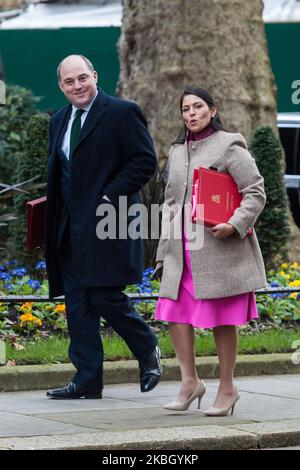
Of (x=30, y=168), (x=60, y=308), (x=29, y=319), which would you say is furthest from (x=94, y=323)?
(x=30, y=168)

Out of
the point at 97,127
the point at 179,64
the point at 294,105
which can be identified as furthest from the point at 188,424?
the point at 294,105

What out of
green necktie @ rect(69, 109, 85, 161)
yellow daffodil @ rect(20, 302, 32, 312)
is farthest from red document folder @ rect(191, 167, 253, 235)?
yellow daffodil @ rect(20, 302, 32, 312)

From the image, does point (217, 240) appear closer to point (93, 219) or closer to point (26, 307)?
point (93, 219)

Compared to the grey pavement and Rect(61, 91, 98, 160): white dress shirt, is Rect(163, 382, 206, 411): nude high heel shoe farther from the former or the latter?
Rect(61, 91, 98, 160): white dress shirt

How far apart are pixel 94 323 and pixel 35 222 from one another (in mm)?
751

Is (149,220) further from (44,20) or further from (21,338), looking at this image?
(44,20)

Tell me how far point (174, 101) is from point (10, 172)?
7.47 ft

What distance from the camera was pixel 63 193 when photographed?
8.32 metres

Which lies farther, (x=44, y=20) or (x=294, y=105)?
(x=44, y=20)

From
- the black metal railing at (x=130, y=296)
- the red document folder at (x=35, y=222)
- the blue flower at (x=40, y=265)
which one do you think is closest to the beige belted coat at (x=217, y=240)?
the red document folder at (x=35, y=222)

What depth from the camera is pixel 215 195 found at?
7.54 meters

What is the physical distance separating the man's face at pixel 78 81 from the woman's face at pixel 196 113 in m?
0.77

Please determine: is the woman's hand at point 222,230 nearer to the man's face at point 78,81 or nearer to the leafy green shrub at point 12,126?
the man's face at point 78,81

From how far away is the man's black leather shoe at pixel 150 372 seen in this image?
8250 mm
